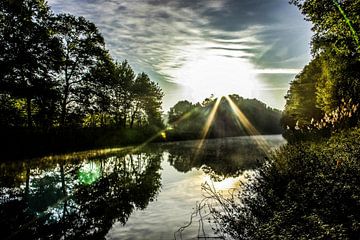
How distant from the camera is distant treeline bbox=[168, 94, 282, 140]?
10351 centimetres

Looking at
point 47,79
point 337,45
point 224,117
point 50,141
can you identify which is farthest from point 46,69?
point 224,117

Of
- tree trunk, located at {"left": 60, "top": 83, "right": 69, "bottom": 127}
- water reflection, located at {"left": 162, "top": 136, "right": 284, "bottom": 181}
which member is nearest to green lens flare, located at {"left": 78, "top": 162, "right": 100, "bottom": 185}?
water reflection, located at {"left": 162, "top": 136, "right": 284, "bottom": 181}

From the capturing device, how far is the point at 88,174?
1509cm

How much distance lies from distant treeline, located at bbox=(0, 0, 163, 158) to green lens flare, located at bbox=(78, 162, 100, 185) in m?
8.79

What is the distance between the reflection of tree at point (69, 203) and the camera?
7055 millimetres

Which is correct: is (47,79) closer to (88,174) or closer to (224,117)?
(88,174)

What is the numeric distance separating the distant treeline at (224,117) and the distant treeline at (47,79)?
4286 cm

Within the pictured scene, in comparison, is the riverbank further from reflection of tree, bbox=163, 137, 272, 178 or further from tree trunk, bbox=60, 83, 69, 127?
reflection of tree, bbox=163, 137, 272, 178

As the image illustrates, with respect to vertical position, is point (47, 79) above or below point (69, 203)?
above

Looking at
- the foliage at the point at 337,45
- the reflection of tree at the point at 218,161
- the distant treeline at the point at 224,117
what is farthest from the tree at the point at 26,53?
the distant treeline at the point at 224,117

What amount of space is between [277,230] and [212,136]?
269ft

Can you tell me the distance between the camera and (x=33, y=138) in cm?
2534

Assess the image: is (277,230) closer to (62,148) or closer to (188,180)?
(188,180)

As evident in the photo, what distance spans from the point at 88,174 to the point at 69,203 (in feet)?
18.8
